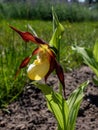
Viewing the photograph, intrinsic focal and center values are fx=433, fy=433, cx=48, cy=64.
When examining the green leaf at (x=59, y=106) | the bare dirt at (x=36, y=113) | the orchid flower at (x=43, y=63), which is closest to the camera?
the orchid flower at (x=43, y=63)

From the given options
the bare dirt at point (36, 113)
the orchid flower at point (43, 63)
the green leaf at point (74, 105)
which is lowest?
the bare dirt at point (36, 113)

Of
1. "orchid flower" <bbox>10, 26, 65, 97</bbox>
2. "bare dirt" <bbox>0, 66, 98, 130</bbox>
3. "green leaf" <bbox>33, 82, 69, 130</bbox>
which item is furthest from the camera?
"bare dirt" <bbox>0, 66, 98, 130</bbox>

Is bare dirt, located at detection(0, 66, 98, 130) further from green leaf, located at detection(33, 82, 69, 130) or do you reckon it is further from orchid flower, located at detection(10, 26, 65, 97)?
orchid flower, located at detection(10, 26, 65, 97)

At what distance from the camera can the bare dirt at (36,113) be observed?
8.97ft

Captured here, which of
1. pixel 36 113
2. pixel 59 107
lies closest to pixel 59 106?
pixel 59 107

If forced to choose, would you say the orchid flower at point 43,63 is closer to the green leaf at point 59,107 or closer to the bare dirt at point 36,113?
the green leaf at point 59,107

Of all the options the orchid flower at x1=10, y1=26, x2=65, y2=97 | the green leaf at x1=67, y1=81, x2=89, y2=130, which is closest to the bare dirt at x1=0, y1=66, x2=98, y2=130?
the green leaf at x1=67, y1=81, x2=89, y2=130

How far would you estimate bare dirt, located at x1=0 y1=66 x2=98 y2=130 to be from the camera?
2.73 meters

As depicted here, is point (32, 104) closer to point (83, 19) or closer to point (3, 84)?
point (3, 84)

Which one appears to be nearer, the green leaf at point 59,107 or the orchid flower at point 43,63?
the orchid flower at point 43,63

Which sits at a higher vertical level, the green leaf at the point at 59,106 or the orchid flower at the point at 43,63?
the orchid flower at the point at 43,63

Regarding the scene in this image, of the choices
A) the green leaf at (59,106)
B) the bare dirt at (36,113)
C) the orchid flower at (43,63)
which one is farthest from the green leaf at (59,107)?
the bare dirt at (36,113)

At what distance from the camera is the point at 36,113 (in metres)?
2.95

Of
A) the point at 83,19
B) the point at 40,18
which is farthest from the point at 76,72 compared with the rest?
the point at 83,19
